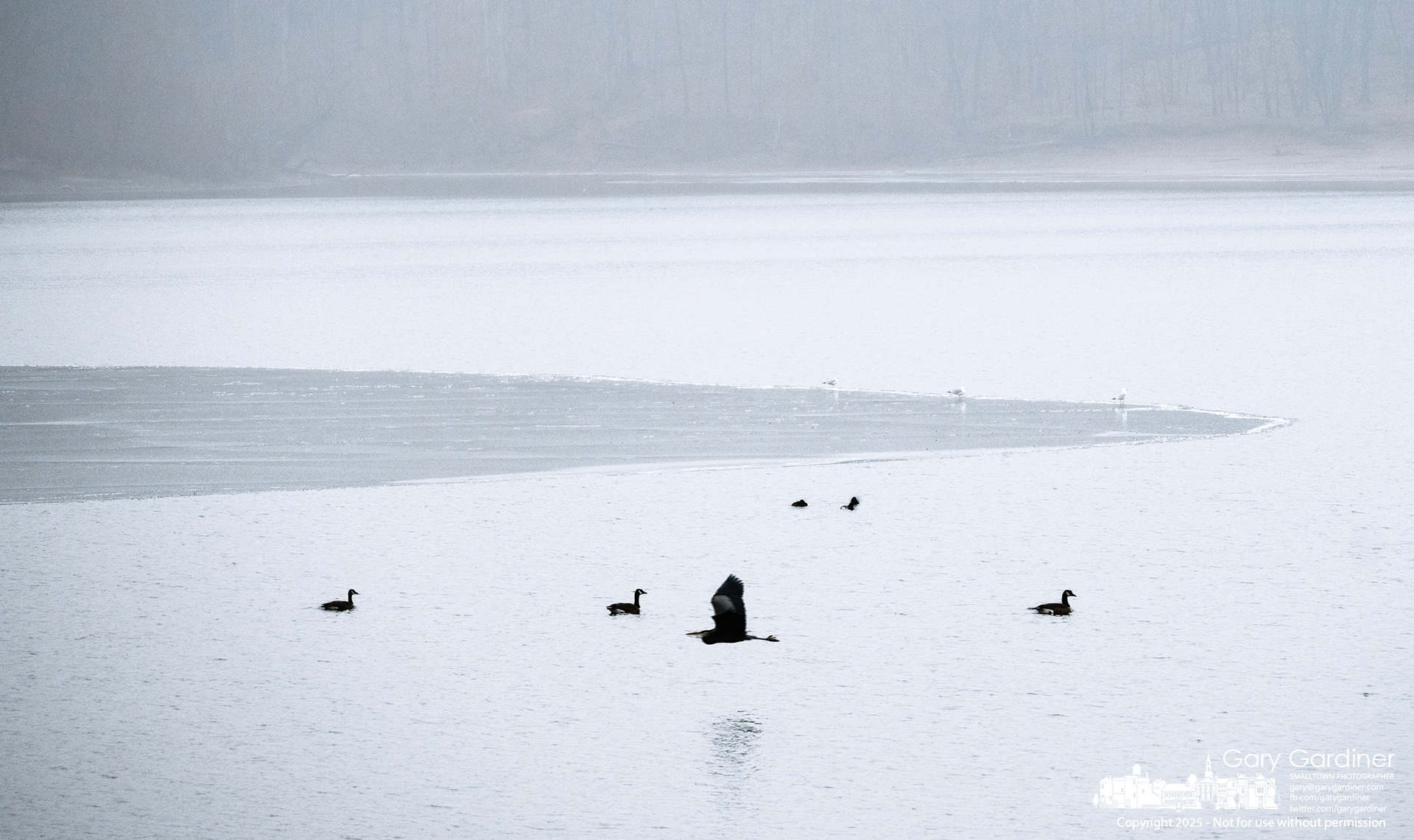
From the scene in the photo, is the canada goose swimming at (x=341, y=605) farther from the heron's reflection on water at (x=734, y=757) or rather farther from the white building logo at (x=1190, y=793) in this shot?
the white building logo at (x=1190, y=793)

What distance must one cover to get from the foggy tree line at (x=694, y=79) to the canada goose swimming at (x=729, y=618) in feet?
399

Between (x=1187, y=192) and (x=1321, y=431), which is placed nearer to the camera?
(x=1321, y=431)

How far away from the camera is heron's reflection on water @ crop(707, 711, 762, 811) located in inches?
318

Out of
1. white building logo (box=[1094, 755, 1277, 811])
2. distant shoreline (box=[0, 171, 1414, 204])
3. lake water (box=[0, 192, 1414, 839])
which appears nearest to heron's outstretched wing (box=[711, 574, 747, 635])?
lake water (box=[0, 192, 1414, 839])

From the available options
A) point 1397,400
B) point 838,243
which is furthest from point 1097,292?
point 838,243

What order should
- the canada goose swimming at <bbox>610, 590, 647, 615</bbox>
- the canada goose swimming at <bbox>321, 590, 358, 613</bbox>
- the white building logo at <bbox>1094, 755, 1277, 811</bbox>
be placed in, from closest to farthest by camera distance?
the white building logo at <bbox>1094, 755, 1277, 811</bbox>
the canada goose swimming at <bbox>610, 590, 647, 615</bbox>
the canada goose swimming at <bbox>321, 590, 358, 613</bbox>

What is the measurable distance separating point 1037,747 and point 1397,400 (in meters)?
11.2

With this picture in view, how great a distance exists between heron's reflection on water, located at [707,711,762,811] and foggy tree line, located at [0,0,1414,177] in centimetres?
12272

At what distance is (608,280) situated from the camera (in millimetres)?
37844

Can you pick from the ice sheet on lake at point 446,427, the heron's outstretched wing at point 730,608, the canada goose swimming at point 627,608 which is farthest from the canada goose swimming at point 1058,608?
the ice sheet on lake at point 446,427

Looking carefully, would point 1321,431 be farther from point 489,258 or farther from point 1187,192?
point 1187,192

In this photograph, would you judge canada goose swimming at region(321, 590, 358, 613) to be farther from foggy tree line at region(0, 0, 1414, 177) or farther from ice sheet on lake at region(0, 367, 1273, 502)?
foggy tree line at region(0, 0, 1414, 177)

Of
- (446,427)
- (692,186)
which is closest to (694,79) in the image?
(692,186)

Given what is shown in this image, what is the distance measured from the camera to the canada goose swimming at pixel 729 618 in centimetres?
959
